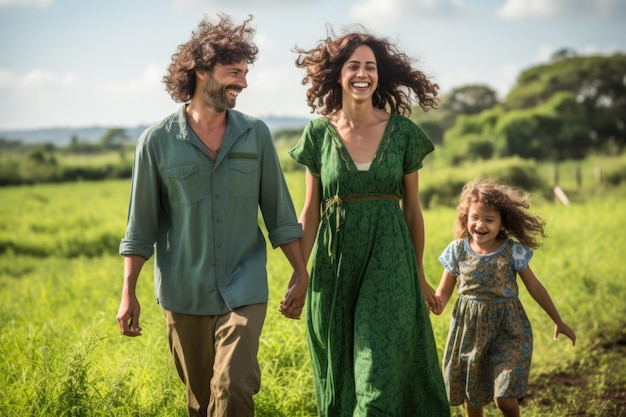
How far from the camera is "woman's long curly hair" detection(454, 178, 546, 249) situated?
16.0ft

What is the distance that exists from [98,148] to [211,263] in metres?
52.6

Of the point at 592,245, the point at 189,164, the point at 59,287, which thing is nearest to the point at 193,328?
the point at 189,164

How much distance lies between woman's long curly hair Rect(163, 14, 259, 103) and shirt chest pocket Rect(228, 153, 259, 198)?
430 millimetres

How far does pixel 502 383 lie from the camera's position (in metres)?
4.66

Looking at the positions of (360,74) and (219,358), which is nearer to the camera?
(219,358)

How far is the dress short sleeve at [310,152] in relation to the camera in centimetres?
460

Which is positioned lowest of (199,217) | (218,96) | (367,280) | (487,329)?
(487,329)

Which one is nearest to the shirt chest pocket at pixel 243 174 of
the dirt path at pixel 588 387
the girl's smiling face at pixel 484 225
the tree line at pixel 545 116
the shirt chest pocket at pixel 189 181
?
the shirt chest pocket at pixel 189 181

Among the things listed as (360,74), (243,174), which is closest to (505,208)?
(360,74)

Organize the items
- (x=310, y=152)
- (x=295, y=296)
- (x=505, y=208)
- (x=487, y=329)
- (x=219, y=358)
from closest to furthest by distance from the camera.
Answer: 1. (x=219, y=358)
2. (x=295, y=296)
3. (x=310, y=152)
4. (x=487, y=329)
5. (x=505, y=208)

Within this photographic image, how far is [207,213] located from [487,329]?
5.49 feet

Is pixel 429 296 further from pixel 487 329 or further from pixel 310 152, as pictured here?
pixel 310 152

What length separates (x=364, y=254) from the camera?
4.47 metres

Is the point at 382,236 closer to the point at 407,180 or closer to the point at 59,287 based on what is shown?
the point at 407,180
